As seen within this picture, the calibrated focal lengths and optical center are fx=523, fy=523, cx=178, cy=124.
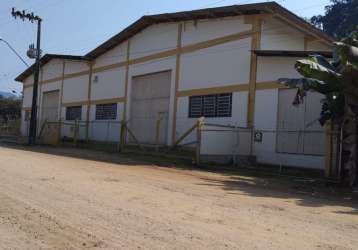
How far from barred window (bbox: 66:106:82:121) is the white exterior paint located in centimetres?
337

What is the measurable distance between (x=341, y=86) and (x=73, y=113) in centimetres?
3185

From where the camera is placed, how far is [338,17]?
6009 centimetres

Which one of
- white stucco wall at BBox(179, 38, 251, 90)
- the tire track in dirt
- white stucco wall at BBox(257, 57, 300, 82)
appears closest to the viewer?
the tire track in dirt

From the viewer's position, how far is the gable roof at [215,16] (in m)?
24.8

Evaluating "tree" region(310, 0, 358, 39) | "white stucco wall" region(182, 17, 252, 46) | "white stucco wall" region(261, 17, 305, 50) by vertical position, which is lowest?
"white stucco wall" region(261, 17, 305, 50)

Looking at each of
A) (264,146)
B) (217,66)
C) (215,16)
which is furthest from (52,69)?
(264,146)

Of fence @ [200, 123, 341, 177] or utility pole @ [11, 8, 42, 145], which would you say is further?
utility pole @ [11, 8, 42, 145]

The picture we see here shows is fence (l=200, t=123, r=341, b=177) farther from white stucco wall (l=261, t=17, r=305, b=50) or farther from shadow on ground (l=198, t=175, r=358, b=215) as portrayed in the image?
white stucco wall (l=261, t=17, r=305, b=50)

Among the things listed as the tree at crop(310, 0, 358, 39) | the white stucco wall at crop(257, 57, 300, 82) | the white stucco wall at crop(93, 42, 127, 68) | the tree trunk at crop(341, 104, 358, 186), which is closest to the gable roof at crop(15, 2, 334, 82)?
the white stucco wall at crop(93, 42, 127, 68)

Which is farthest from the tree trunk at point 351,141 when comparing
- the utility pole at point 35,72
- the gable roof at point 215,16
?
the utility pole at point 35,72

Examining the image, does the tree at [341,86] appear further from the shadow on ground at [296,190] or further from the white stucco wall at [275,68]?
the white stucco wall at [275,68]

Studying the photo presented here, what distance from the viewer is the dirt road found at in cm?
757

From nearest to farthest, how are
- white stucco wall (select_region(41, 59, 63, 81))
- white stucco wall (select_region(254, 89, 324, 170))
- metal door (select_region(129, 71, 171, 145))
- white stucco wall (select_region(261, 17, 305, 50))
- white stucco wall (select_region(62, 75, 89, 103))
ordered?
1. white stucco wall (select_region(254, 89, 324, 170))
2. white stucco wall (select_region(261, 17, 305, 50))
3. metal door (select_region(129, 71, 171, 145))
4. white stucco wall (select_region(62, 75, 89, 103))
5. white stucco wall (select_region(41, 59, 63, 81))

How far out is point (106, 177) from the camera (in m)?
15.8
